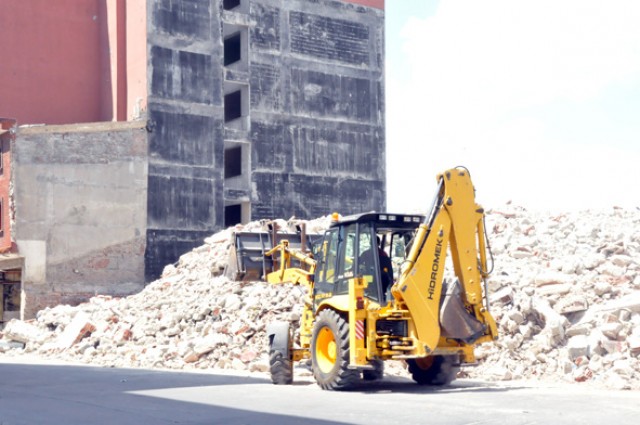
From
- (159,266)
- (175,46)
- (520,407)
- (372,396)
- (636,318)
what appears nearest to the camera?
(520,407)

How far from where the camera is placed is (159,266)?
35531mm

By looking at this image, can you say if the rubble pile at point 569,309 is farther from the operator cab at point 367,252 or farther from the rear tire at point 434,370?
the operator cab at point 367,252

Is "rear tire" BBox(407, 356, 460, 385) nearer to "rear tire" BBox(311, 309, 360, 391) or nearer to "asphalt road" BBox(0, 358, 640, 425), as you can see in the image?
"asphalt road" BBox(0, 358, 640, 425)

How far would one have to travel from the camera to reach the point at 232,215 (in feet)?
137

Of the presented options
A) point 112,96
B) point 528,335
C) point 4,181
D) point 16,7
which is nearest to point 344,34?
point 112,96

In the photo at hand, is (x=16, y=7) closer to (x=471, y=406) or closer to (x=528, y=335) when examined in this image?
(x=528, y=335)

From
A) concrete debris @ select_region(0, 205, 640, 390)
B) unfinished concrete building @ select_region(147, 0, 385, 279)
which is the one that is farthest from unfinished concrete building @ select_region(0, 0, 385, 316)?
concrete debris @ select_region(0, 205, 640, 390)

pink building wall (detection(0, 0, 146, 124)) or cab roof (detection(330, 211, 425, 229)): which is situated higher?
pink building wall (detection(0, 0, 146, 124))

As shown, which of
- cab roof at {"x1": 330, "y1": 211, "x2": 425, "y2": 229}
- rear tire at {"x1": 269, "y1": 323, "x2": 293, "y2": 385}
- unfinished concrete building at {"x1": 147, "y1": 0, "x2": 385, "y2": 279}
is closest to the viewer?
cab roof at {"x1": 330, "y1": 211, "x2": 425, "y2": 229}

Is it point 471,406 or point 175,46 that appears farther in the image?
point 175,46

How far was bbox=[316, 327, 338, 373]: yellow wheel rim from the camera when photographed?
1435cm

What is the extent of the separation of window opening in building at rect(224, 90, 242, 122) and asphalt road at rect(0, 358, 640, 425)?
1032 inches

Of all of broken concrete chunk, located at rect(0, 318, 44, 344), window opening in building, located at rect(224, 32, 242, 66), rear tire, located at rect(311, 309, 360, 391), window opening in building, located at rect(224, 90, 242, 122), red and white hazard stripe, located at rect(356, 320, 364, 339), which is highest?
window opening in building, located at rect(224, 32, 242, 66)

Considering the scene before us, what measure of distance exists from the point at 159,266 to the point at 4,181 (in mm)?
6700
